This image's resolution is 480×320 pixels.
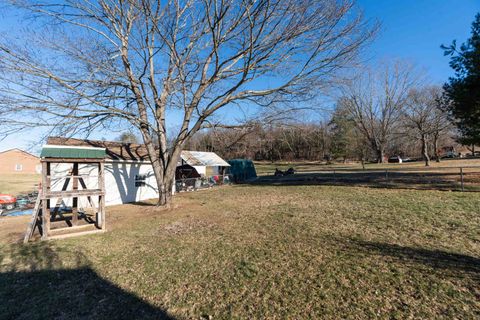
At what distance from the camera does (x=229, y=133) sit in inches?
424

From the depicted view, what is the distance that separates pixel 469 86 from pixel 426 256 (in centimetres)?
1054

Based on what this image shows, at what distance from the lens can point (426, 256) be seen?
4477 mm

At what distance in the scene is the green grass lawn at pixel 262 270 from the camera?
3.18 m

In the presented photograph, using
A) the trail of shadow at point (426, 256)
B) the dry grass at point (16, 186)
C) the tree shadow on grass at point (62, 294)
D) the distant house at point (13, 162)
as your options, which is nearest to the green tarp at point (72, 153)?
the tree shadow on grass at point (62, 294)

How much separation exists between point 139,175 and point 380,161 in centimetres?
4657

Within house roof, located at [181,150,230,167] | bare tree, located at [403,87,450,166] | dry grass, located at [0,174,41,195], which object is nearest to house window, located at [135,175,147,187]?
house roof, located at [181,150,230,167]

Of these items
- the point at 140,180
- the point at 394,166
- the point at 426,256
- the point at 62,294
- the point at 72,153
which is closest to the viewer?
the point at 62,294

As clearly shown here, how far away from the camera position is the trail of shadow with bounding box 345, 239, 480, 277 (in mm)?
3963

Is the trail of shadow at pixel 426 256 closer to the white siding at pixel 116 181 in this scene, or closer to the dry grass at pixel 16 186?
the white siding at pixel 116 181

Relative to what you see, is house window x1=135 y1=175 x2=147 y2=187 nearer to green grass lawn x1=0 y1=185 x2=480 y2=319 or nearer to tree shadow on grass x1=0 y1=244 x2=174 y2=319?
green grass lawn x1=0 y1=185 x2=480 y2=319

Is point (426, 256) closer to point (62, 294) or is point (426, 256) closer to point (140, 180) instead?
point (62, 294)

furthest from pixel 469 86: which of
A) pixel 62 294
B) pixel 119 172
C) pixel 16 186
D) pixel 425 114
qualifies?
pixel 16 186

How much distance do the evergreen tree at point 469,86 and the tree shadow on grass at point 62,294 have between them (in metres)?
14.4

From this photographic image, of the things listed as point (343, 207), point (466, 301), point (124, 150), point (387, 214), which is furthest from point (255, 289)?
point (124, 150)
